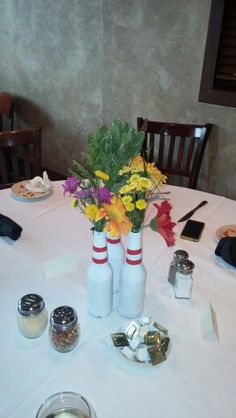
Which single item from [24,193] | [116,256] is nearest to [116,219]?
[116,256]

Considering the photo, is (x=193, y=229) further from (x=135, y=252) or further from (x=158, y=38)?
(x=158, y=38)

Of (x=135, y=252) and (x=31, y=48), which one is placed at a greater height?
(x=31, y=48)

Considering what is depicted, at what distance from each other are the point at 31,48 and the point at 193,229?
2.38 m

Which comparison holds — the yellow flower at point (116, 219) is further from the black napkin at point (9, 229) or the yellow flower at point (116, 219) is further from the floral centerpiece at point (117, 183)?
the black napkin at point (9, 229)

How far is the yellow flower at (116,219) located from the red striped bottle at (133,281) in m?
0.06

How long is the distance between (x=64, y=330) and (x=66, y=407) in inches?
6.1

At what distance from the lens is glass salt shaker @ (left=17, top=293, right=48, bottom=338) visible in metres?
0.80

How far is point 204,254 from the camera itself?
1.16 metres

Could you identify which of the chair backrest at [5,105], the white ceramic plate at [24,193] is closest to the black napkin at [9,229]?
the white ceramic plate at [24,193]

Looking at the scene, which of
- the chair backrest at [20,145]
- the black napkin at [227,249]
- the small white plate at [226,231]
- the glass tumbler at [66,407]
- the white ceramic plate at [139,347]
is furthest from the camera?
the chair backrest at [20,145]

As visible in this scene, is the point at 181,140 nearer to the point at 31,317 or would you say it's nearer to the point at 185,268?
the point at 185,268

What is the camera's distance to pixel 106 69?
2527 mm

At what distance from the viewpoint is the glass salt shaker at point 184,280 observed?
94cm

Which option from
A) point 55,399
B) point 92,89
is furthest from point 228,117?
point 55,399
